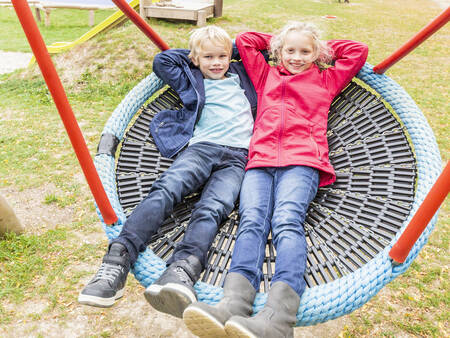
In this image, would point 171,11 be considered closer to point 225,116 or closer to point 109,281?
point 225,116

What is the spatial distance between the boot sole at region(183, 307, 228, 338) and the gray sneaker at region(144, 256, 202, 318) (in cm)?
8

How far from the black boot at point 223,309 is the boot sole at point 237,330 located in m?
0.03

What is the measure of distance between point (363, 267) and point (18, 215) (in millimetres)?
2252

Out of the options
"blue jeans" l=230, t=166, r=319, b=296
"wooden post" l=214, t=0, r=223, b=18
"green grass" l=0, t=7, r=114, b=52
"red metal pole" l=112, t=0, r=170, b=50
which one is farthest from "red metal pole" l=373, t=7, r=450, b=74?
"green grass" l=0, t=7, r=114, b=52

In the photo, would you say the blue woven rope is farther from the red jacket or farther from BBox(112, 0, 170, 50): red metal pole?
BBox(112, 0, 170, 50): red metal pole

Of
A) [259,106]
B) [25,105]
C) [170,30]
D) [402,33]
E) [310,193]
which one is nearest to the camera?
[310,193]

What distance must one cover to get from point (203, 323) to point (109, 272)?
39 centimetres

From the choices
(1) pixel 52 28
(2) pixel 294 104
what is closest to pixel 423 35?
(2) pixel 294 104

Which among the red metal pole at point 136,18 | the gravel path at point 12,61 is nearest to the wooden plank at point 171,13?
the gravel path at point 12,61

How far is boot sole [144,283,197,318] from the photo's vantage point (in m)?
1.21

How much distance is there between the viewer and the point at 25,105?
14.0ft

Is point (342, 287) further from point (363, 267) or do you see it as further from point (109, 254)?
point (109, 254)

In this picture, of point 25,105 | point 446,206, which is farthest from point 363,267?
point 25,105

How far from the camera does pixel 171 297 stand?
122cm
